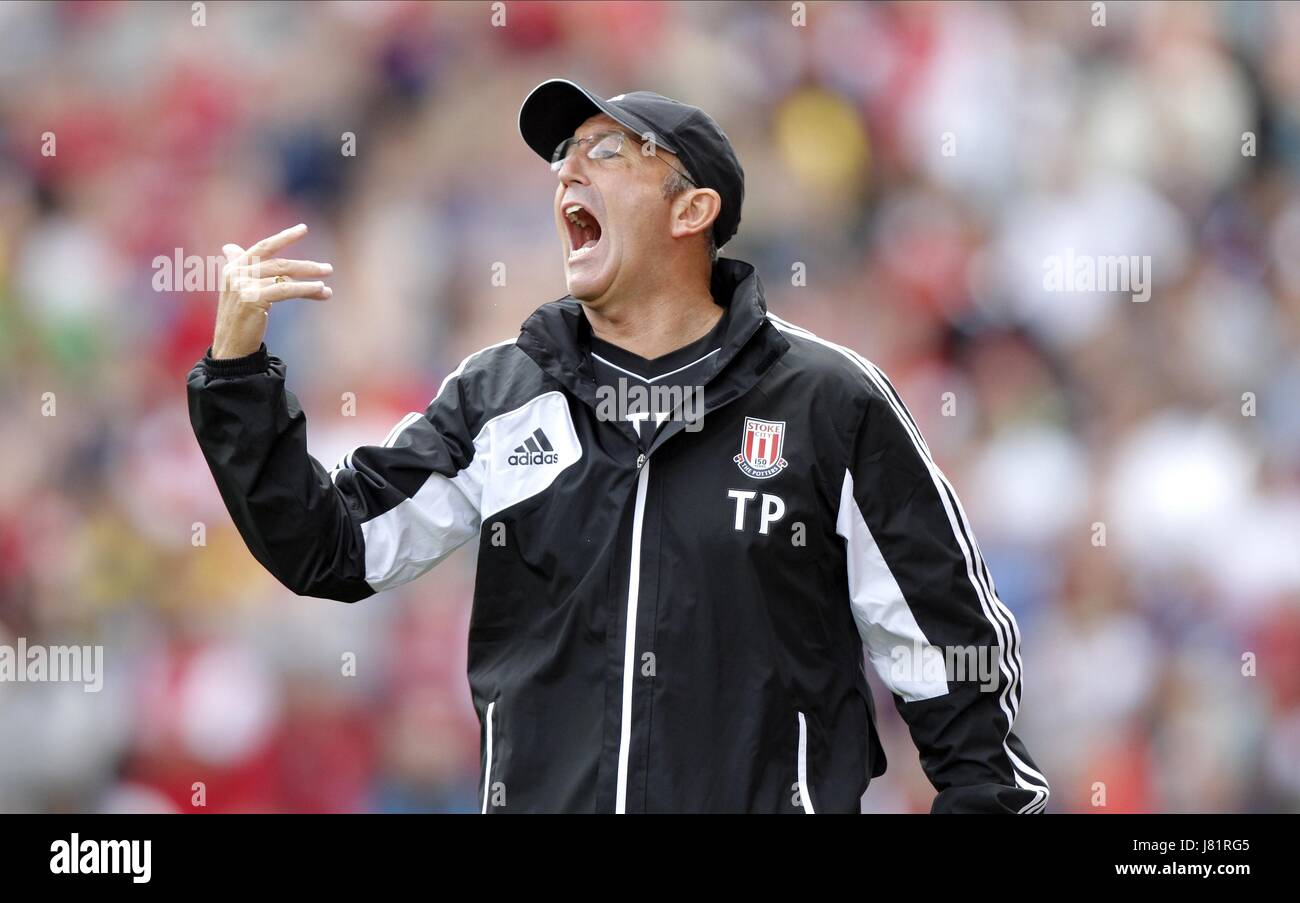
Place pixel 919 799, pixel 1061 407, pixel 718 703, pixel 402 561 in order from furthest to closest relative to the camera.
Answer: pixel 1061 407
pixel 919 799
pixel 402 561
pixel 718 703

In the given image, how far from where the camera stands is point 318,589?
2.38 m

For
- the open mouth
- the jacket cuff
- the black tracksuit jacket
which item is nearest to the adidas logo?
the black tracksuit jacket

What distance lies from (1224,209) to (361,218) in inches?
96.7

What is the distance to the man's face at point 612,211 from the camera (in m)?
2.54

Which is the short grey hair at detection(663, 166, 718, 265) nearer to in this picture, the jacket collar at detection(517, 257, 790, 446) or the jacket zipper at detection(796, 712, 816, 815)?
the jacket collar at detection(517, 257, 790, 446)

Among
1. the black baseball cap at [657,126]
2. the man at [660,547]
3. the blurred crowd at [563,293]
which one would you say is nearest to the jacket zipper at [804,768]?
the man at [660,547]

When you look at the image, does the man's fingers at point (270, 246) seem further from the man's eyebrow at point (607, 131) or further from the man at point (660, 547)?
the man's eyebrow at point (607, 131)

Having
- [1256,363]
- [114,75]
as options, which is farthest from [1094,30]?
[114,75]

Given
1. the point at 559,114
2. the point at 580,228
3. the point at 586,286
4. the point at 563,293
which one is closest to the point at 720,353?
the point at 586,286

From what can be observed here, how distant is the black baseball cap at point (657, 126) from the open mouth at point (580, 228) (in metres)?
0.14

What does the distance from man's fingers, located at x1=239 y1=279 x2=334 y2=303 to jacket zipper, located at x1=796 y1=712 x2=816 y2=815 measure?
92 centimetres

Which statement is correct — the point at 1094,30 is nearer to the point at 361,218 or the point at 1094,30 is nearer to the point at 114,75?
the point at 361,218

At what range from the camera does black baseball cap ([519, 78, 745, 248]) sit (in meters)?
2.57

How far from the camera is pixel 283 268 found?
2275mm
